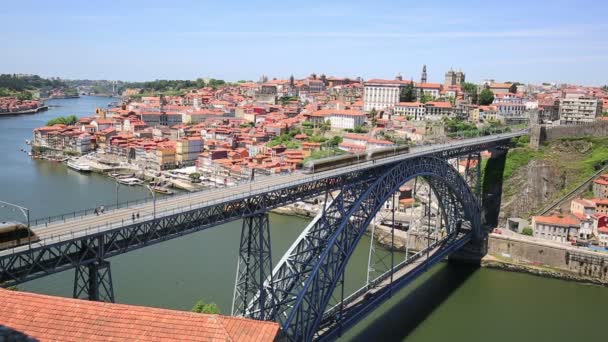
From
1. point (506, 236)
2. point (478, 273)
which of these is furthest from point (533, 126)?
point (478, 273)

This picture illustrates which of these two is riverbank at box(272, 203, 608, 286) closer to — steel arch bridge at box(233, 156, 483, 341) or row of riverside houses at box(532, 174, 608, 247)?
A: row of riverside houses at box(532, 174, 608, 247)

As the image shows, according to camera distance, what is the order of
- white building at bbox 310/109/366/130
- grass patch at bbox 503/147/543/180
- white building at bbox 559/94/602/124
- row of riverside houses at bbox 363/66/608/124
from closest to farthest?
grass patch at bbox 503/147/543/180
white building at bbox 559/94/602/124
row of riverside houses at bbox 363/66/608/124
white building at bbox 310/109/366/130

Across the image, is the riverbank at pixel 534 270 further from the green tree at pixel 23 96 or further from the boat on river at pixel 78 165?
the green tree at pixel 23 96

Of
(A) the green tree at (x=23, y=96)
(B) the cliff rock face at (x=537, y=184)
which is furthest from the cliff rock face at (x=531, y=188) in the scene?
(A) the green tree at (x=23, y=96)

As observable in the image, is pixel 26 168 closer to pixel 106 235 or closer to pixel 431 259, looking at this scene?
pixel 431 259

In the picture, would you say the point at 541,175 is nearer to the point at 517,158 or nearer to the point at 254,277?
the point at 517,158

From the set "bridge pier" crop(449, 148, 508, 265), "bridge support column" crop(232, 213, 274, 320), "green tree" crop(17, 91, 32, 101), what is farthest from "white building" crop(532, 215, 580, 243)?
"green tree" crop(17, 91, 32, 101)
